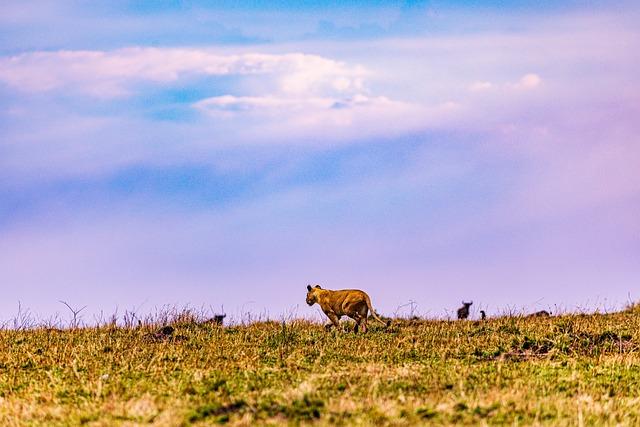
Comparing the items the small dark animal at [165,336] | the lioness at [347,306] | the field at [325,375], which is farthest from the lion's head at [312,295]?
the small dark animal at [165,336]

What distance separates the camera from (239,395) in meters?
11.2

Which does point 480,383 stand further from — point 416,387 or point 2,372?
point 2,372

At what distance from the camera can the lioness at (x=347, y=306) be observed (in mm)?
20719

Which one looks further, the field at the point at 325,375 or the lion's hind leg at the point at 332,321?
the lion's hind leg at the point at 332,321

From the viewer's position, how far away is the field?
10.2 metres

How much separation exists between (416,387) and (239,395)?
2.45 metres

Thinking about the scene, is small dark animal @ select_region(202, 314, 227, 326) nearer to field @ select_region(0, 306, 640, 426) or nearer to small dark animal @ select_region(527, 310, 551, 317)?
field @ select_region(0, 306, 640, 426)

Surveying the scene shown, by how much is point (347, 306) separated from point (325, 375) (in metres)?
8.44

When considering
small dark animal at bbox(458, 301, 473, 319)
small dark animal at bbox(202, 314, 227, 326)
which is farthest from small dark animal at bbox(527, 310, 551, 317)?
small dark animal at bbox(202, 314, 227, 326)

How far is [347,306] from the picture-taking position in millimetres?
20828

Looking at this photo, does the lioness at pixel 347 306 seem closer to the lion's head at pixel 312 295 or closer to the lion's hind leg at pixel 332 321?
the lion's hind leg at pixel 332 321

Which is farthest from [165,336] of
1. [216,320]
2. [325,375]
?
[325,375]

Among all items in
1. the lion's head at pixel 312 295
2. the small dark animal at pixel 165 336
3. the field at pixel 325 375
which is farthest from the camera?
the lion's head at pixel 312 295

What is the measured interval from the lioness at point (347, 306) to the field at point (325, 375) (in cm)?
66
